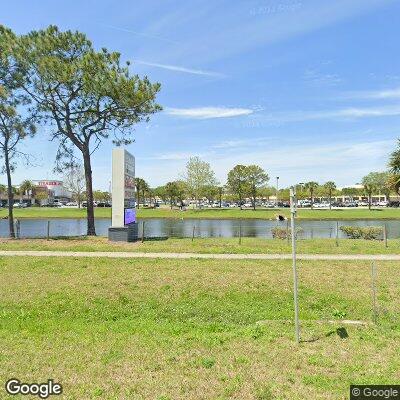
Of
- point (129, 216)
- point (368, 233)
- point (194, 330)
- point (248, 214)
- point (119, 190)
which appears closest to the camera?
point (194, 330)

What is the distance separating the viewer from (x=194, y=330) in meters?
8.41

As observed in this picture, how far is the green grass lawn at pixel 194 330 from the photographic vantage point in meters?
5.76

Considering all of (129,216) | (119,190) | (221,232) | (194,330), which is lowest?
(221,232)

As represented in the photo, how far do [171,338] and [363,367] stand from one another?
3396mm

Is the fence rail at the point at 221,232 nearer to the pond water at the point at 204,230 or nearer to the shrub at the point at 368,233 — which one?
the pond water at the point at 204,230

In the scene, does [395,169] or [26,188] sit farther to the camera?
[26,188]

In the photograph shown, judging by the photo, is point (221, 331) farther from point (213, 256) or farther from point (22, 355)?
point (213, 256)

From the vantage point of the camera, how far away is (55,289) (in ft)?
37.2

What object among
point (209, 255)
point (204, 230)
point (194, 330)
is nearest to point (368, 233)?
point (209, 255)

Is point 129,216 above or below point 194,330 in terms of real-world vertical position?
above

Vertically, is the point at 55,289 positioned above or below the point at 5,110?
below

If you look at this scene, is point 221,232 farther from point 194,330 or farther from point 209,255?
point 194,330

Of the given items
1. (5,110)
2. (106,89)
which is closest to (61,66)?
(106,89)

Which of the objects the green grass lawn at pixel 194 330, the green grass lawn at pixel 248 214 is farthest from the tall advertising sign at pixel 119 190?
the green grass lawn at pixel 248 214
